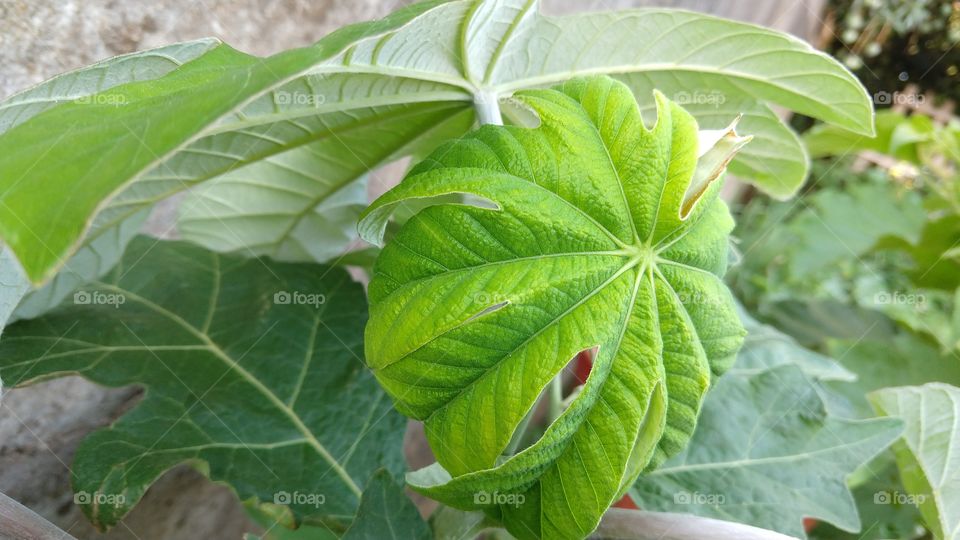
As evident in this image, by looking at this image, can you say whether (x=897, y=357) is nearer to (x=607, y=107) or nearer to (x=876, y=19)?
(x=607, y=107)

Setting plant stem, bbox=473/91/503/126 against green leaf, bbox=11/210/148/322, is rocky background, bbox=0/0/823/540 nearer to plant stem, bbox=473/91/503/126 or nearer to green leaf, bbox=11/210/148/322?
green leaf, bbox=11/210/148/322

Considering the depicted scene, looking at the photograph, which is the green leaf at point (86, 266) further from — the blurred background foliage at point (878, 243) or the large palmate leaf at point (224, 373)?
the blurred background foliage at point (878, 243)

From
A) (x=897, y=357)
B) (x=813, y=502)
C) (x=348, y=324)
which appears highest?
(x=348, y=324)

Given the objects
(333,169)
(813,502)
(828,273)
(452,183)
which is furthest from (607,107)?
(828,273)

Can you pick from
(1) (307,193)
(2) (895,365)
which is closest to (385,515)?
(1) (307,193)

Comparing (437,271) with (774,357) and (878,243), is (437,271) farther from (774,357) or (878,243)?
(878,243)

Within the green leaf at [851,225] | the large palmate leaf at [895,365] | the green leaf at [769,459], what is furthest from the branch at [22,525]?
the green leaf at [851,225]
